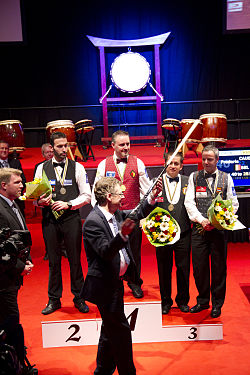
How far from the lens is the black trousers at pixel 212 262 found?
12.0ft

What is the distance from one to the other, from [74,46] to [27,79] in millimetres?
1354

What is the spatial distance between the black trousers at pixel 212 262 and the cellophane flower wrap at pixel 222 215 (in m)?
0.30

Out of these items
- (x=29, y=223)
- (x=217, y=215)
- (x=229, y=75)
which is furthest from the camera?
(x=229, y=75)

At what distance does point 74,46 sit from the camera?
935 cm

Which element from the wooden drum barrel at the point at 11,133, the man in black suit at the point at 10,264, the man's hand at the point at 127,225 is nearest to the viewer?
the man's hand at the point at 127,225

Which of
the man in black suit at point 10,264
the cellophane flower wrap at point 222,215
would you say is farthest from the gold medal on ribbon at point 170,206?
the man in black suit at point 10,264

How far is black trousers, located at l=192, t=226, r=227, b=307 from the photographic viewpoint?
366 cm

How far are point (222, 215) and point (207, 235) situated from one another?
0.41 metres

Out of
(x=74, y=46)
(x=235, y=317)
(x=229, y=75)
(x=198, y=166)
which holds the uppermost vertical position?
(x=74, y=46)

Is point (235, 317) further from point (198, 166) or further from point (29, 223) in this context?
point (29, 223)

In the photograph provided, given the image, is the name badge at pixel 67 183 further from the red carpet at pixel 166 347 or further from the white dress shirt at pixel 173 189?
the red carpet at pixel 166 347

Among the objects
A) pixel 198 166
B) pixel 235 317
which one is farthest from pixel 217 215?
pixel 198 166

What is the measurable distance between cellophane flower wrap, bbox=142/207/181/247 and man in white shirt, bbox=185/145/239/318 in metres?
0.35

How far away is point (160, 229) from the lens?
335 centimetres
